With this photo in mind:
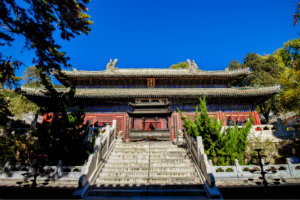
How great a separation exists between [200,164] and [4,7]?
8.98 meters

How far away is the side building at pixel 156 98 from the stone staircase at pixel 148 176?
11.5ft

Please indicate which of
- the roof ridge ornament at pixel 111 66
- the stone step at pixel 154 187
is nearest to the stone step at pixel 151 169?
the stone step at pixel 154 187

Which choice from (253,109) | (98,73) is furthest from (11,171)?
(253,109)

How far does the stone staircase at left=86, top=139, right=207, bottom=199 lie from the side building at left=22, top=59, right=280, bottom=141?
3.52 m

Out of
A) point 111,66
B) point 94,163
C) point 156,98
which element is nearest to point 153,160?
point 94,163

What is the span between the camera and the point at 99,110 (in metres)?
14.3

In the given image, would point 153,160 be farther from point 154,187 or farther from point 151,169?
point 154,187

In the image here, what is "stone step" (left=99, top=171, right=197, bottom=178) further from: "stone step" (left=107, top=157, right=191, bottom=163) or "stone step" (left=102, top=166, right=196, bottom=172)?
"stone step" (left=107, top=157, right=191, bottom=163)

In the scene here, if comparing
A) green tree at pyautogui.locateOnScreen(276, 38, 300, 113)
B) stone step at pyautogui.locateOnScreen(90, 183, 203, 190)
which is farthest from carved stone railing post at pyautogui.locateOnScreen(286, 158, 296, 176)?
green tree at pyautogui.locateOnScreen(276, 38, 300, 113)

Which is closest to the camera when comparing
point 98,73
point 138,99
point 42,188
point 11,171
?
point 42,188

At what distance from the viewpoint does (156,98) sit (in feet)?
46.6

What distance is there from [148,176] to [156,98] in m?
8.56

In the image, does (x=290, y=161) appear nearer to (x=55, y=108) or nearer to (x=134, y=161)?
(x=134, y=161)

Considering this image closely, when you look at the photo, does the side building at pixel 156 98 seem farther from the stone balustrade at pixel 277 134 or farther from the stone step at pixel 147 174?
the stone step at pixel 147 174
